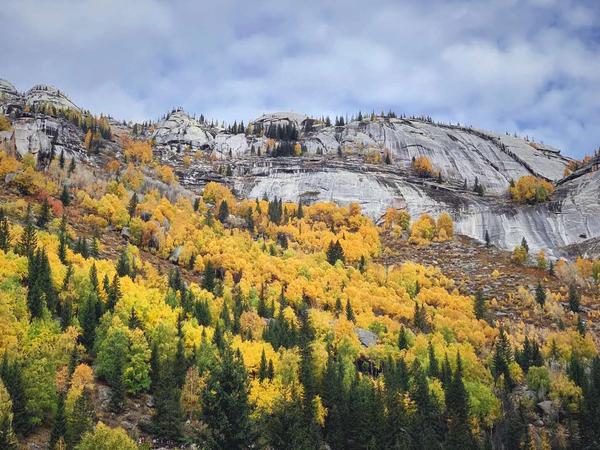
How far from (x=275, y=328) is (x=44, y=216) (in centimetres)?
6890

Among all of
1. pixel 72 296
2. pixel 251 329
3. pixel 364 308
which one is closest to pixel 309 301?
pixel 364 308

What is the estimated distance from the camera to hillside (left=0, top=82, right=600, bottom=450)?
74.1m

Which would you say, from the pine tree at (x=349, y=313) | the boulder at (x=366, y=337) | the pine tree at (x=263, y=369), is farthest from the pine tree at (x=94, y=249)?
the boulder at (x=366, y=337)

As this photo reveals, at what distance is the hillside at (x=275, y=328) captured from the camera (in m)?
74.1

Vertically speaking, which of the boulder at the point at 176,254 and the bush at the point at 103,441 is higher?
the boulder at the point at 176,254

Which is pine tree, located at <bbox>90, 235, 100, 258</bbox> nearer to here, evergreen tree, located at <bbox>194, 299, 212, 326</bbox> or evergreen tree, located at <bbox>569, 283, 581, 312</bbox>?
evergreen tree, located at <bbox>194, 299, 212, 326</bbox>

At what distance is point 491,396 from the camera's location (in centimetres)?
10475

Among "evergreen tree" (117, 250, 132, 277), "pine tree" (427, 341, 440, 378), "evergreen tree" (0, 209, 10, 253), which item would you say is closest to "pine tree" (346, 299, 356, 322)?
"pine tree" (427, 341, 440, 378)

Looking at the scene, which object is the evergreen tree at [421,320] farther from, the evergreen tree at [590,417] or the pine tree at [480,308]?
the evergreen tree at [590,417]

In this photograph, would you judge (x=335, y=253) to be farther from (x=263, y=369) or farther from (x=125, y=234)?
(x=263, y=369)

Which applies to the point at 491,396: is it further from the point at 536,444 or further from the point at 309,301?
the point at 309,301

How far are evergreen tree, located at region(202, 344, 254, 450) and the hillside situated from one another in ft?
0.40

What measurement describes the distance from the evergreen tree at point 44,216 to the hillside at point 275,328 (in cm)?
50

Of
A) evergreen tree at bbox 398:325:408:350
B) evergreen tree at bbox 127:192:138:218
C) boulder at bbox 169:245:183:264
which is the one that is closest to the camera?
evergreen tree at bbox 398:325:408:350
